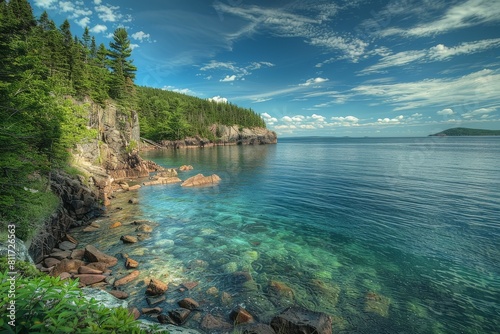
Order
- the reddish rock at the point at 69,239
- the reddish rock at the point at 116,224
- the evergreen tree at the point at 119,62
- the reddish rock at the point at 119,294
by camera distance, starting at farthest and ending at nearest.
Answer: the evergreen tree at the point at 119,62
the reddish rock at the point at 116,224
the reddish rock at the point at 69,239
the reddish rock at the point at 119,294

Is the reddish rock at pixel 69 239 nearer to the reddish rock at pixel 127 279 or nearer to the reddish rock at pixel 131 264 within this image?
the reddish rock at pixel 131 264

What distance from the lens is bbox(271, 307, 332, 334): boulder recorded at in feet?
30.3

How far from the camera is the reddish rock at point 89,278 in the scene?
13.0 m

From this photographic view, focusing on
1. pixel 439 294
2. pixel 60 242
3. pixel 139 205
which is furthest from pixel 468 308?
pixel 139 205

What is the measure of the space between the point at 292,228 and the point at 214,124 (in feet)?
537

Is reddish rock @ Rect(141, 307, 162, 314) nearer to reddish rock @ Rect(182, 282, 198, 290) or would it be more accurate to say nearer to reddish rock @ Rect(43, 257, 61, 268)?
reddish rock @ Rect(182, 282, 198, 290)

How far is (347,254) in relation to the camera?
16547 mm

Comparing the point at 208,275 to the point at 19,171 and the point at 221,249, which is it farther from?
the point at 19,171

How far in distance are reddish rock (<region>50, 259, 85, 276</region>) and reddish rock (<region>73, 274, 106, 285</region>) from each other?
0.95 m

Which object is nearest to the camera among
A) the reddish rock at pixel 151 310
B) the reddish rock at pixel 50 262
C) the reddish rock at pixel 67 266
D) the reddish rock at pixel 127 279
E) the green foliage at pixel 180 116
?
the reddish rock at pixel 151 310

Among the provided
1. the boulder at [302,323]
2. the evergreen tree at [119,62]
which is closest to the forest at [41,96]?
the evergreen tree at [119,62]

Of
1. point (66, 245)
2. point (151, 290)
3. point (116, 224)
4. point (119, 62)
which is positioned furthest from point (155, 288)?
point (119, 62)

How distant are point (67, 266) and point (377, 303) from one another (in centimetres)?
1694

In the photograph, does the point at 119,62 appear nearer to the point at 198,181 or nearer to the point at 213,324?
the point at 198,181
